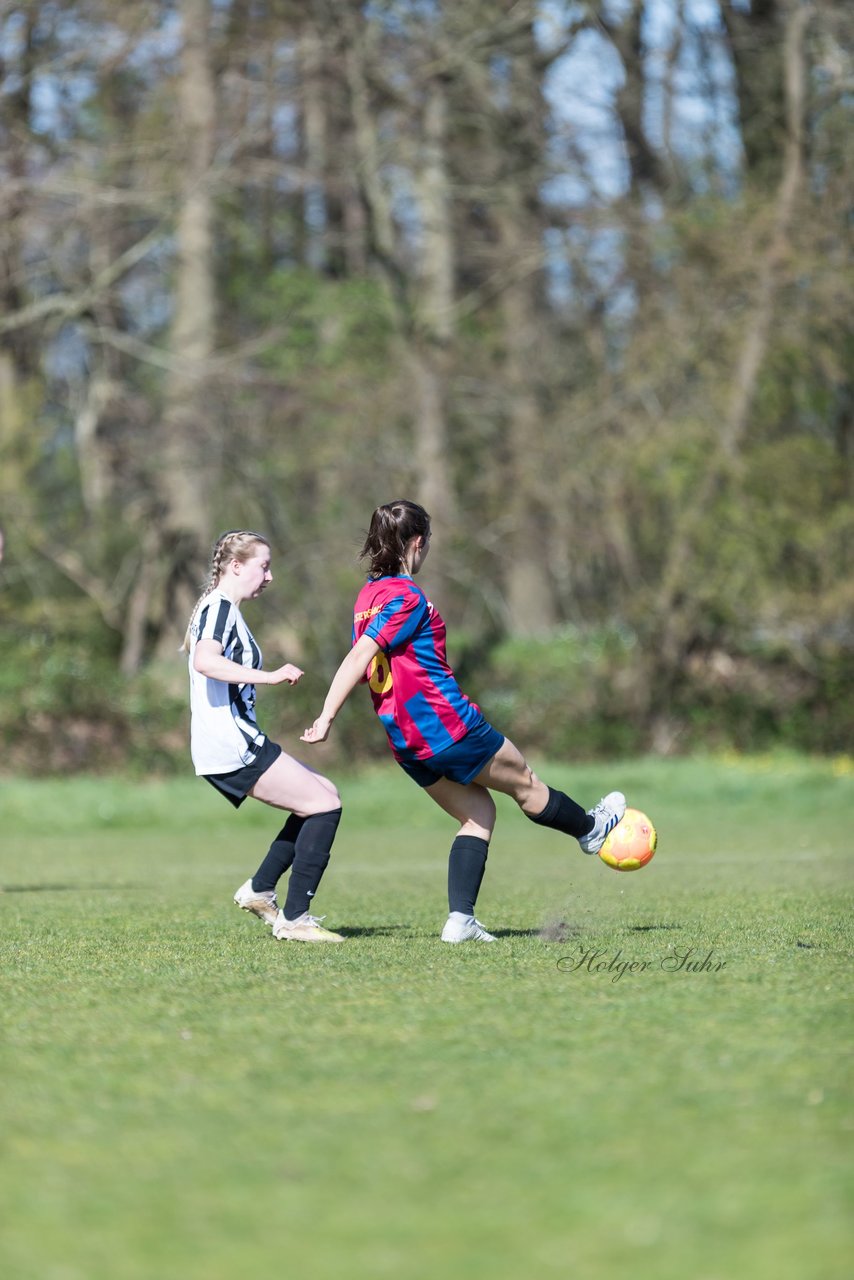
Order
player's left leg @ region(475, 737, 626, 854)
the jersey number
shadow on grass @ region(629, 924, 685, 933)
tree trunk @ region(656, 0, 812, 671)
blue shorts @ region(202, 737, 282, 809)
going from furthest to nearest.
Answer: tree trunk @ region(656, 0, 812, 671)
shadow on grass @ region(629, 924, 685, 933)
blue shorts @ region(202, 737, 282, 809)
player's left leg @ region(475, 737, 626, 854)
the jersey number

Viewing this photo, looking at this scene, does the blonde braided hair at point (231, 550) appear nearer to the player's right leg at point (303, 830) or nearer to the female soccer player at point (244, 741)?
the female soccer player at point (244, 741)

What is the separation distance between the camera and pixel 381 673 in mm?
7586

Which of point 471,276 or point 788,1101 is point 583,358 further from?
point 788,1101

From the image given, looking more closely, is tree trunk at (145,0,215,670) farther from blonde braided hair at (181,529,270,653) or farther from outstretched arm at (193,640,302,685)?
outstretched arm at (193,640,302,685)

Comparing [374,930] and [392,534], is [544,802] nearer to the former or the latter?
[374,930]

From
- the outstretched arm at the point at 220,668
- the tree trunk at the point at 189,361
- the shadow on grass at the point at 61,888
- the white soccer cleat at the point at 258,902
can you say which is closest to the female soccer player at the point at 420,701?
the outstretched arm at the point at 220,668

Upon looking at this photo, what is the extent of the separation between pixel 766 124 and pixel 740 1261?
22441 millimetres

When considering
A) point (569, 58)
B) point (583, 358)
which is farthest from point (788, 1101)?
point (569, 58)

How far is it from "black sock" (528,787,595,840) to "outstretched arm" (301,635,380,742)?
3.40ft

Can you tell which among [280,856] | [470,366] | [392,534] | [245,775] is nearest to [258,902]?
[280,856]

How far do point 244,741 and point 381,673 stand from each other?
2.25 feet

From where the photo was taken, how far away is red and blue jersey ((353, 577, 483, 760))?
746 cm

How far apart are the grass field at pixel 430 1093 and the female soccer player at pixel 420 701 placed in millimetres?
469
